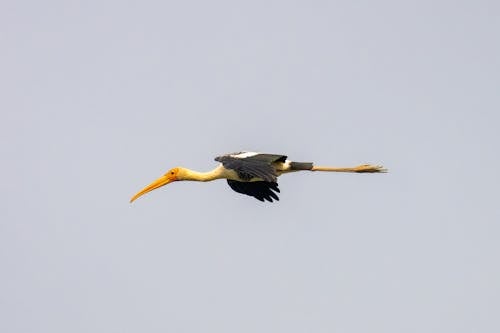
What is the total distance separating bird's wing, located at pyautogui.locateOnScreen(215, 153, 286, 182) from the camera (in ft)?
128

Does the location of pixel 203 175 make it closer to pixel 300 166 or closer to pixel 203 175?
pixel 203 175

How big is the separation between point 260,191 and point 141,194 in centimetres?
371

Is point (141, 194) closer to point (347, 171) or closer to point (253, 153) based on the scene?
point (253, 153)

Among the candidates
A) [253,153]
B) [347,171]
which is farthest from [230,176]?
[347,171]

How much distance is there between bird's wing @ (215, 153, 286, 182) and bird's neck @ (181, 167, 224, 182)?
123cm

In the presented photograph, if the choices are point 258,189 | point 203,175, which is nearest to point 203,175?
point 203,175

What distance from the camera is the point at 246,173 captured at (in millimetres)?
39312

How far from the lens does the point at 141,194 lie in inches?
1697

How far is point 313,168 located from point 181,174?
431cm

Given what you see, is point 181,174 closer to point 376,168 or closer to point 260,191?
point 260,191

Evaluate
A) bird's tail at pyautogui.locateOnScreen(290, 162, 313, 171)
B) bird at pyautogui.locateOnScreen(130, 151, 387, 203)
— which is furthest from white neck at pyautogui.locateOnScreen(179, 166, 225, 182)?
bird's tail at pyautogui.locateOnScreen(290, 162, 313, 171)

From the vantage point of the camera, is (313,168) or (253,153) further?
(313,168)

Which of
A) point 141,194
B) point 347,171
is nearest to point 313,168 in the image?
point 347,171

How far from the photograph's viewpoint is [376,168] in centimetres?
4600
